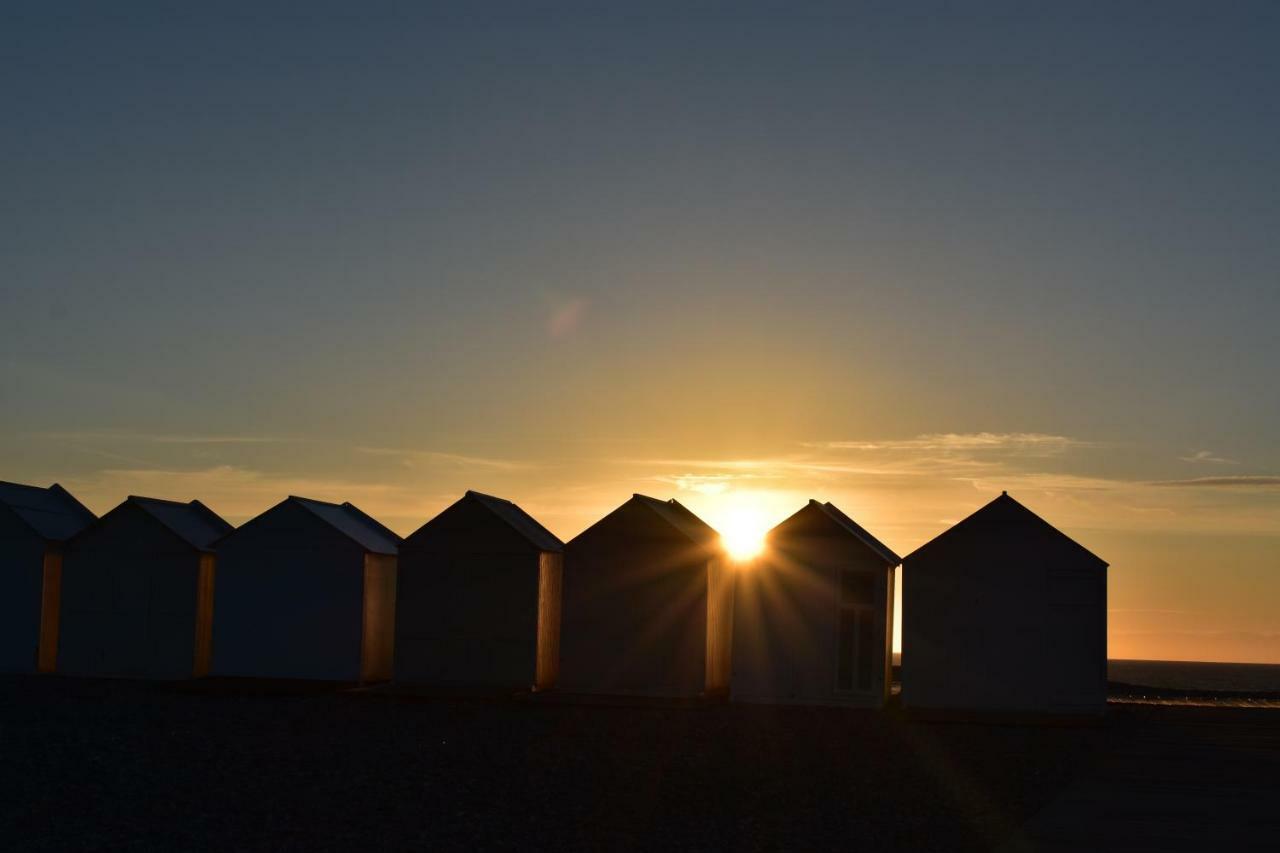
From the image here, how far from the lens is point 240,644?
35469 millimetres

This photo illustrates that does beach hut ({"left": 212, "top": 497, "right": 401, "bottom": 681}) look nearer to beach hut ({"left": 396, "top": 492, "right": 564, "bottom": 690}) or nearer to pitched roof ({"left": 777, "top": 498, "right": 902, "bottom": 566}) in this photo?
beach hut ({"left": 396, "top": 492, "right": 564, "bottom": 690})

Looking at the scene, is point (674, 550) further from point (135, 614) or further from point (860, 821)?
point (860, 821)

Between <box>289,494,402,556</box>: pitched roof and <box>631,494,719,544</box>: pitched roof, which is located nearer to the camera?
<box>631,494,719,544</box>: pitched roof

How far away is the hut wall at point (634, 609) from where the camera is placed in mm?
32031

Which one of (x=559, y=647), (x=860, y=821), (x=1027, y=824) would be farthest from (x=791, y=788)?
(x=559, y=647)

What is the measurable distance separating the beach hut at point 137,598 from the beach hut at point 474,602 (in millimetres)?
5897

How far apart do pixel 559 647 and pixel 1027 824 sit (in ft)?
62.0

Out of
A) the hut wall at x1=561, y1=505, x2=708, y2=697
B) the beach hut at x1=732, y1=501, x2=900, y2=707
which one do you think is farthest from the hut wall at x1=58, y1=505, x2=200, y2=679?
the beach hut at x1=732, y1=501, x2=900, y2=707

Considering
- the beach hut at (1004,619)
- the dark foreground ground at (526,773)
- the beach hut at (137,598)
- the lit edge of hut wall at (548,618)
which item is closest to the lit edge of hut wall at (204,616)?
the beach hut at (137,598)

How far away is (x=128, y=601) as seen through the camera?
36.1 meters

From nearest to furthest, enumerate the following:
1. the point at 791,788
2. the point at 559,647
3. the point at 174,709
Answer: the point at 791,788 → the point at 174,709 → the point at 559,647

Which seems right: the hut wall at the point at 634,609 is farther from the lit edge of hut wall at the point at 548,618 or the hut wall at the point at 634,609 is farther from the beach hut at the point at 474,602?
the beach hut at the point at 474,602

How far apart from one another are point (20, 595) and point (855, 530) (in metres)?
21.3

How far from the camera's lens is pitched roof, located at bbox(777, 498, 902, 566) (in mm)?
31312
